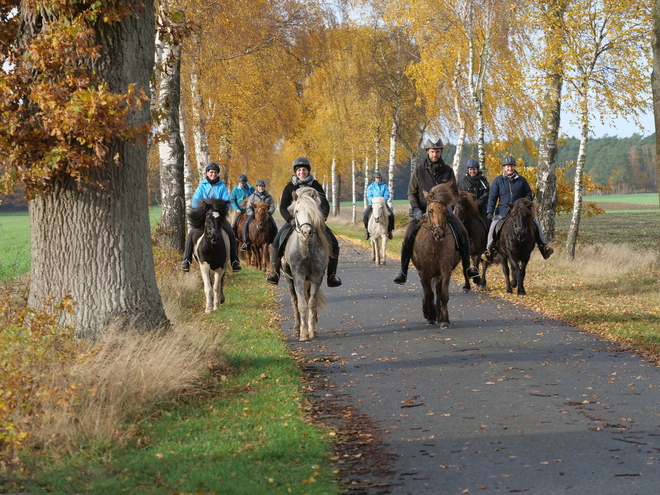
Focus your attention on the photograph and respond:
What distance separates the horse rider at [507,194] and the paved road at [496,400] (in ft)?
9.46

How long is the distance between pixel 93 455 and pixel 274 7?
21.3 m

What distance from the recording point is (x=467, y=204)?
16.1m

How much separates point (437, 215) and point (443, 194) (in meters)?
0.33

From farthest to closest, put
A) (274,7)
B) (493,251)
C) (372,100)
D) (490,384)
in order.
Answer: (372,100), (274,7), (493,251), (490,384)

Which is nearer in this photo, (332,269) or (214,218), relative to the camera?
(332,269)

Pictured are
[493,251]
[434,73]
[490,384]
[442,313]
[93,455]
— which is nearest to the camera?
[93,455]

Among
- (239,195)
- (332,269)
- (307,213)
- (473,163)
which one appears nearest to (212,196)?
(332,269)

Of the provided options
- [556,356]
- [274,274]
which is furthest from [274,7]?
[556,356]

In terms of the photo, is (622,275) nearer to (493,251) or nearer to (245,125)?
Answer: (493,251)

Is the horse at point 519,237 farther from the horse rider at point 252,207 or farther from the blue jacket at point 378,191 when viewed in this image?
the blue jacket at point 378,191

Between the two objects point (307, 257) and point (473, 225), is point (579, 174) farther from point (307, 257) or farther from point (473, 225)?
point (307, 257)

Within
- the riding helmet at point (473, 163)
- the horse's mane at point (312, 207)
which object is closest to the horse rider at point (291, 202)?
the horse's mane at point (312, 207)

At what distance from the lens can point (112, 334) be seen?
858 centimetres

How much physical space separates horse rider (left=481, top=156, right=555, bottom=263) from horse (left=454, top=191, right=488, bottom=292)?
0.39 metres
